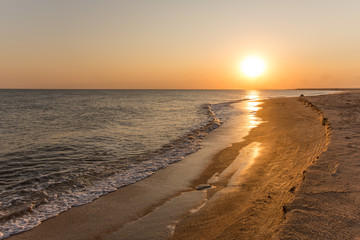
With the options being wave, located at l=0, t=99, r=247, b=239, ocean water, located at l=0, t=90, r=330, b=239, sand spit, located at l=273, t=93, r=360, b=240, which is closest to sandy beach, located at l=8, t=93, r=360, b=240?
sand spit, located at l=273, t=93, r=360, b=240

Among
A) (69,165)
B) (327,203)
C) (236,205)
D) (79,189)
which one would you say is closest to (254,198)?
(236,205)

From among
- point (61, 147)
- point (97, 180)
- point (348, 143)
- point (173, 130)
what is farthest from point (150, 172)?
point (173, 130)

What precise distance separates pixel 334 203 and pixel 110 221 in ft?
15.7

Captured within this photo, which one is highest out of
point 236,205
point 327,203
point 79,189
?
point 327,203

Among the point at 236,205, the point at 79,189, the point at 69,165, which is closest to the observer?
the point at 236,205

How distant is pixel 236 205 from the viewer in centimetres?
552

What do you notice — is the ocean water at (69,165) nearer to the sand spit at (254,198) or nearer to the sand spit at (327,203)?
the sand spit at (254,198)

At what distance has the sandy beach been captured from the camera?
4.11 metres

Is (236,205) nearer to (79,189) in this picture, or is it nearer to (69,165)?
(79,189)

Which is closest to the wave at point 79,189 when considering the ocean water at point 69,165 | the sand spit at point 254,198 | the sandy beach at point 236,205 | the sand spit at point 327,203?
the ocean water at point 69,165

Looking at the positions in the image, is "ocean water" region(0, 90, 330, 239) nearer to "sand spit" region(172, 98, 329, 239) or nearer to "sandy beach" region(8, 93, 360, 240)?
"sandy beach" region(8, 93, 360, 240)

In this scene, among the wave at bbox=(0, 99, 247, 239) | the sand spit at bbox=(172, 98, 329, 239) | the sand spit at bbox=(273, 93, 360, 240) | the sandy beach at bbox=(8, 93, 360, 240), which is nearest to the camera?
the sand spit at bbox=(273, 93, 360, 240)

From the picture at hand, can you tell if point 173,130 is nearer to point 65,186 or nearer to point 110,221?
point 65,186

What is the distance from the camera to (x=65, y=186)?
7.45m
